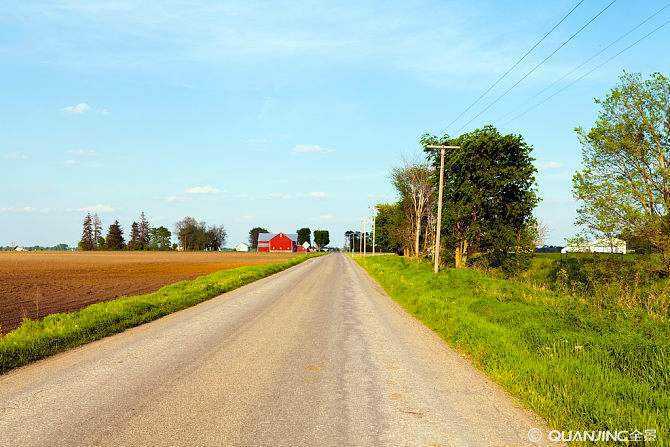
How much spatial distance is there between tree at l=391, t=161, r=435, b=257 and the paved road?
160 feet

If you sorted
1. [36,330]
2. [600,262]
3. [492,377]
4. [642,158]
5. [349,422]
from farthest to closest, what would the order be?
[600,262], [642,158], [36,330], [492,377], [349,422]

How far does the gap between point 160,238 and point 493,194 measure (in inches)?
6444

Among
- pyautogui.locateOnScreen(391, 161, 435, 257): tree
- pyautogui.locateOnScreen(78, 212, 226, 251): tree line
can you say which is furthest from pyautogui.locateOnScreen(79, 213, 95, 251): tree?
pyautogui.locateOnScreen(391, 161, 435, 257): tree

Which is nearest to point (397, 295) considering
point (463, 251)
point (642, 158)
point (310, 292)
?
point (310, 292)

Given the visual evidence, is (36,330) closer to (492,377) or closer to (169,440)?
(169,440)

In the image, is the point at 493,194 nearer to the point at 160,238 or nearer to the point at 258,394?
the point at 258,394

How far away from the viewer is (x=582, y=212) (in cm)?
2766

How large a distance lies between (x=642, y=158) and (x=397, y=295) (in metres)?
16.9

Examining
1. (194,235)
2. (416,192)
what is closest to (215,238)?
(194,235)

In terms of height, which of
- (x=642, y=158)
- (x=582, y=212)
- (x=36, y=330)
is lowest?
(x=36, y=330)

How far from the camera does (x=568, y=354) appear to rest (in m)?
8.38

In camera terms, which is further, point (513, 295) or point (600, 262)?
point (600, 262)

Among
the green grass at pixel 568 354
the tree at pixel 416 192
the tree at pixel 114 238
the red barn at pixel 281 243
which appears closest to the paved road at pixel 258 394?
the green grass at pixel 568 354

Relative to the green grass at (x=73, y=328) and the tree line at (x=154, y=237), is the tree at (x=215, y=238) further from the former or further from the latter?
the green grass at (x=73, y=328)
